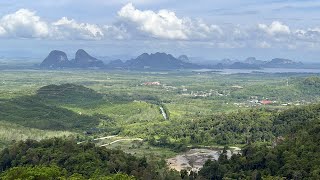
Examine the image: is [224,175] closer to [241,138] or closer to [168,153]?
[168,153]

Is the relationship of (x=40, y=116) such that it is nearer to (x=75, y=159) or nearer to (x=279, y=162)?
(x=75, y=159)

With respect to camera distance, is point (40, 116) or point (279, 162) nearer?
point (279, 162)

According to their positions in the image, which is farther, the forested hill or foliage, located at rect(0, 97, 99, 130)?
foliage, located at rect(0, 97, 99, 130)

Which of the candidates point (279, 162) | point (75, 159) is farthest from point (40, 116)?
point (279, 162)

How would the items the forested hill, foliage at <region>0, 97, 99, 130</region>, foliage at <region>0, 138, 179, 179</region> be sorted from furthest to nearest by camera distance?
foliage at <region>0, 97, 99, 130</region>
foliage at <region>0, 138, 179, 179</region>
the forested hill

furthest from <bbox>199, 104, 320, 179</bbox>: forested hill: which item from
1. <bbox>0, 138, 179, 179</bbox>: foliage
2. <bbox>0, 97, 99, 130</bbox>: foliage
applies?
<bbox>0, 97, 99, 130</bbox>: foliage

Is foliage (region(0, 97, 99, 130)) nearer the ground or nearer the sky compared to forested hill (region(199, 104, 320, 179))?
nearer the ground

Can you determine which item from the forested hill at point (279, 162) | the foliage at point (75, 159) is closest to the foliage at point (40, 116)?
the foliage at point (75, 159)

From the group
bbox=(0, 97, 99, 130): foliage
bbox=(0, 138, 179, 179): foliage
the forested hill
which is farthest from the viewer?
bbox=(0, 97, 99, 130): foliage

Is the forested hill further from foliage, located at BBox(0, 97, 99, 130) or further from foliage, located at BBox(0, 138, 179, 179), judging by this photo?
foliage, located at BBox(0, 97, 99, 130)

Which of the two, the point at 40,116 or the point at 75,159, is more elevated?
the point at 75,159

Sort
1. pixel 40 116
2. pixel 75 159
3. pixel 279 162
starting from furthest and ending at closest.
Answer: pixel 40 116, pixel 279 162, pixel 75 159
